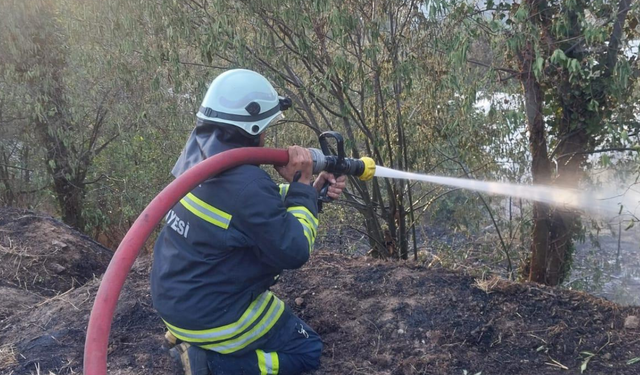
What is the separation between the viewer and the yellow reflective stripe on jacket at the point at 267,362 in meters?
3.40

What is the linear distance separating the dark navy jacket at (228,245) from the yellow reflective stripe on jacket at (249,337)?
70 mm

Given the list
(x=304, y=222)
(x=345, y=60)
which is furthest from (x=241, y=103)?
(x=345, y=60)

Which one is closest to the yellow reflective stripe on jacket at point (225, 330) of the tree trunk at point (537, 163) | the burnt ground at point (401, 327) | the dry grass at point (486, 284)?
the burnt ground at point (401, 327)

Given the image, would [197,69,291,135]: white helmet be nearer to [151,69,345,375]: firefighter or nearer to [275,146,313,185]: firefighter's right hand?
[151,69,345,375]: firefighter

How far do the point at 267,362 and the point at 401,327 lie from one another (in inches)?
37.3

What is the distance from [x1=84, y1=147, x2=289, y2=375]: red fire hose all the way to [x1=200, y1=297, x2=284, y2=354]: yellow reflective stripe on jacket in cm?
80

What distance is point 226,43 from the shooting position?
513cm

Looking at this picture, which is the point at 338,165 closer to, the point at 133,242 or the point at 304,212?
the point at 304,212

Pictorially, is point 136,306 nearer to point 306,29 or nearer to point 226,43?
point 226,43

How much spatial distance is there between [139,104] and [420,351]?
4.64 m

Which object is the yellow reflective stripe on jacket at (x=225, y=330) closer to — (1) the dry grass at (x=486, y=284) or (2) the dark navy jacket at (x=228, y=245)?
(2) the dark navy jacket at (x=228, y=245)

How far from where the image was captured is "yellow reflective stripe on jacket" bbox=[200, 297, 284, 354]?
131 inches

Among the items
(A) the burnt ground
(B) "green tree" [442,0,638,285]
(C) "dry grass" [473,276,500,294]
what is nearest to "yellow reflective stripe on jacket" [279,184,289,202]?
(A) the burnt ground

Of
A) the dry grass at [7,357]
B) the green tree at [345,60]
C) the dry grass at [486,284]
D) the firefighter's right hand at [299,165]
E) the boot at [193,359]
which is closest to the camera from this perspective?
the firefighter's right hand at [299,165]
